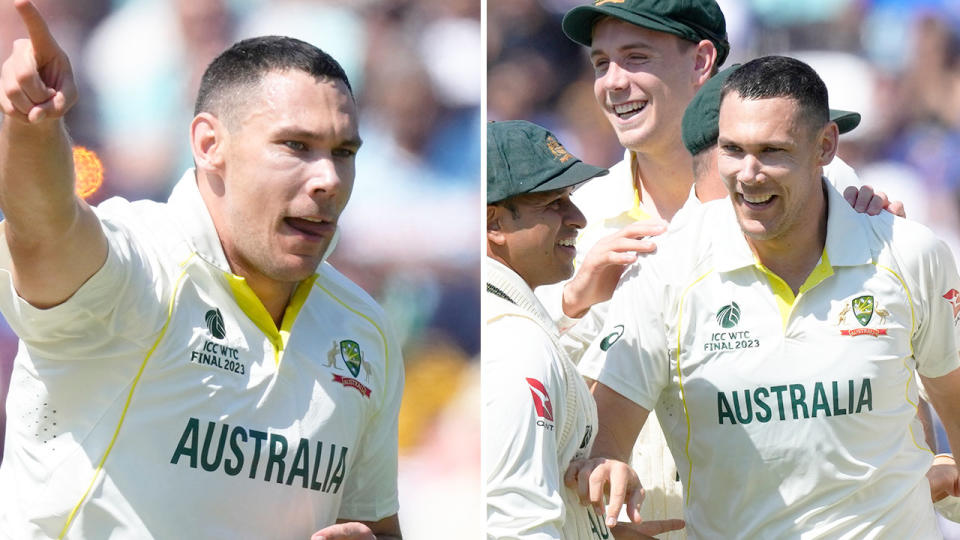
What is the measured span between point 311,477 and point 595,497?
0.63 metres

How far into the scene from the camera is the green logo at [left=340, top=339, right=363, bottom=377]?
2812mm

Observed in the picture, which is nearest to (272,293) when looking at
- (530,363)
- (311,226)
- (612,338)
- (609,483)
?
(311,226)

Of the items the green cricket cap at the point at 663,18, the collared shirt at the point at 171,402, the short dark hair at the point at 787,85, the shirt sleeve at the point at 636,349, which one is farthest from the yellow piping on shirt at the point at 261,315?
the green cricket cap at the point at 663,18

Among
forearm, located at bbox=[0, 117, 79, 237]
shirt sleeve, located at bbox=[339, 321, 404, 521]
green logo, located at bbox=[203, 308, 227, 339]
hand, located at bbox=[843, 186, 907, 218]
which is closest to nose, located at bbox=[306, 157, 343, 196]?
green logo, located at bbox=[203, 308, 227, 339]

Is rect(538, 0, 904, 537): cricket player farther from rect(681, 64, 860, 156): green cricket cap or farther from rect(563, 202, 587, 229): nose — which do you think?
rect(563, 202, 587, 229): nose

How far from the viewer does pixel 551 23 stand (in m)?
4.45

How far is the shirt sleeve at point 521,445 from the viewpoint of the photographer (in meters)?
2.73

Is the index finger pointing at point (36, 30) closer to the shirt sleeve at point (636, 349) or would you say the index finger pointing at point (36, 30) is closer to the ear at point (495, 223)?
the ear at point (495, 223)

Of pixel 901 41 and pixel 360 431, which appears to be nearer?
pixel 360 431

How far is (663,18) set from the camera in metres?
4.25

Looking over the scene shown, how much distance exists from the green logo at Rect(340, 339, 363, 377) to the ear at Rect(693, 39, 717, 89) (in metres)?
1.94

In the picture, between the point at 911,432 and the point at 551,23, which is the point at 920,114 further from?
the point at 911,432

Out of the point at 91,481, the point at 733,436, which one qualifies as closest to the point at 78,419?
the point at 91,481

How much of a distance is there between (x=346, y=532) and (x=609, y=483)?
0.65 metres
